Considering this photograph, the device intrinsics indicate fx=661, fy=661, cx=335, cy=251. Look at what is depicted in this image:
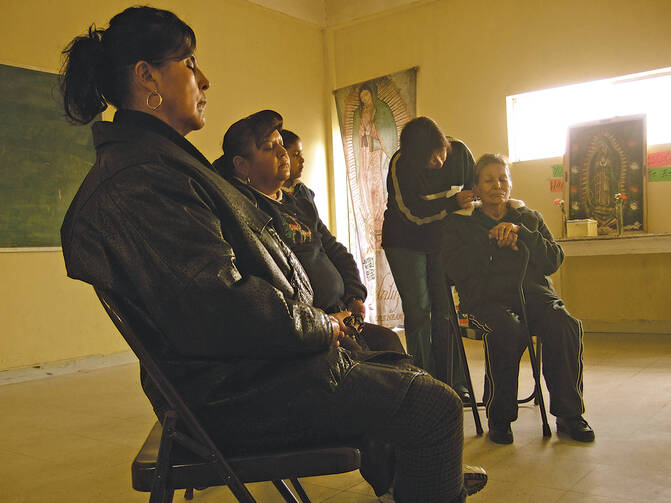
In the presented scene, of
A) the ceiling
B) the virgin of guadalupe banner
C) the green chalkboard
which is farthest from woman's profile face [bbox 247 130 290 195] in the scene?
the ceiling

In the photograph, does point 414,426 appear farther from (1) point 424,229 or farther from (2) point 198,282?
(1) point 424,229

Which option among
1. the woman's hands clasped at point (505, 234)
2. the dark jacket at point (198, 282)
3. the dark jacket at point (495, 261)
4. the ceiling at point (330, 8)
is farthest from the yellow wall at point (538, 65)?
the dark jacket at point (198, 282)

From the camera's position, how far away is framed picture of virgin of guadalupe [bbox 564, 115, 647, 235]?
5258 millimetres

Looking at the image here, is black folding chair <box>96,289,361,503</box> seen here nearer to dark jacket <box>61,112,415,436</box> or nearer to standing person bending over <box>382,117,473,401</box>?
dark jacket <box>61,112,415,436</box>

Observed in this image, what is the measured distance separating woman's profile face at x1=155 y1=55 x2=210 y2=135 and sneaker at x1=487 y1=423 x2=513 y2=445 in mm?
1833

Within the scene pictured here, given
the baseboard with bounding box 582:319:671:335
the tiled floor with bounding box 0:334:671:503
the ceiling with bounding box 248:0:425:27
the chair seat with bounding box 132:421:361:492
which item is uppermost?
the ceiling with bounding box 248:0:425:27

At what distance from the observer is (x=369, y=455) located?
1.22m

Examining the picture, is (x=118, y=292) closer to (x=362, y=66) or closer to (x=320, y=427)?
(x=320, y=427)

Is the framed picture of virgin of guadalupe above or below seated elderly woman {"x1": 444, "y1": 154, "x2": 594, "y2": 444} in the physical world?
above

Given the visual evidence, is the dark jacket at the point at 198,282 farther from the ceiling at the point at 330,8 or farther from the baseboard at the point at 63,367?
the ceiling at the point at 330,8

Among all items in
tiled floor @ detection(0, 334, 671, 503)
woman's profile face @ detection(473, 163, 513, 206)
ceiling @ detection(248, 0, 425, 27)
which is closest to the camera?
tiled floor @ detection(0, 334, 671, 503)

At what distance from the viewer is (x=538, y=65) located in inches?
228

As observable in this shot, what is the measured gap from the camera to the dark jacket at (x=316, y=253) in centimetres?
234

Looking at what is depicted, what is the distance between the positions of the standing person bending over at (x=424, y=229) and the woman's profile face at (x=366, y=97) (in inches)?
140
